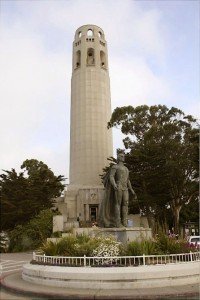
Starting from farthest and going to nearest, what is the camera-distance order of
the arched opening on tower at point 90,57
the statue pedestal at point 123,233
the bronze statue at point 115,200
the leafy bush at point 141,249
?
1. the arched opening on tower at point 90,57
2. the bronze statue at point 115,200
3. the statue pedestal at point 123,233
4. the leafy bush at point 141,249

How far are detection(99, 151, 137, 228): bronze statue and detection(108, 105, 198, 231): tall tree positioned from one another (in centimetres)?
2001

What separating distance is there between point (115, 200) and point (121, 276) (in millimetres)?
4542

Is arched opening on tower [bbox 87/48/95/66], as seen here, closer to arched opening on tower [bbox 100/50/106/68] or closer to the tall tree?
arched opening on tower [bbox 100/50/106/68]

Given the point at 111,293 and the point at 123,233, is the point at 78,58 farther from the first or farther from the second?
the point at 111,293

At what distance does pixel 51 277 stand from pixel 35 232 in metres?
22.1

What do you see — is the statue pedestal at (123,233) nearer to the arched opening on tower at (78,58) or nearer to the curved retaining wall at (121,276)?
the curved retaining wall at (121,276)

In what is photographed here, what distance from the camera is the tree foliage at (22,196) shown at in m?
34.4

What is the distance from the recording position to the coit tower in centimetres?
4616

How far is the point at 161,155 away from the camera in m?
33.0

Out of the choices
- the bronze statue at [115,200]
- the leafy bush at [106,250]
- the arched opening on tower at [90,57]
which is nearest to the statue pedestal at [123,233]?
the bronze statue at [115,200]

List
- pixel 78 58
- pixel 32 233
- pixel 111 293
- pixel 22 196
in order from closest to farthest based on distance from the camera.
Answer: pixel 111 293, pixel 32 233, pixel 22 196, pixel 78 58

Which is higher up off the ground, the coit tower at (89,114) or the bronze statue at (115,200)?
the coit tower at (89,114)

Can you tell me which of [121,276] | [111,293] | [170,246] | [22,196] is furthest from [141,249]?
[22,196]

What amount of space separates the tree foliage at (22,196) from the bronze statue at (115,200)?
872 inches
